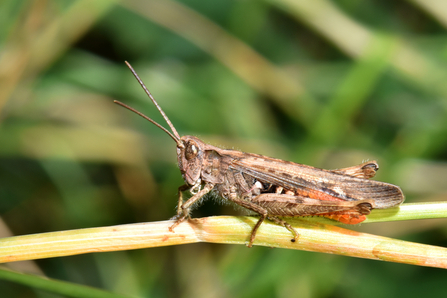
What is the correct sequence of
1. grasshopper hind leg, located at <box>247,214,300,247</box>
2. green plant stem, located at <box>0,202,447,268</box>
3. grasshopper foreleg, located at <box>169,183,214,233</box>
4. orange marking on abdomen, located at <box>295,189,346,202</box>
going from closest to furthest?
green plant stem, located at <box>0,202,447,268</box> → grasshopper hind leg, located at <box>247,214,300,247</box> → grasshopper foreleg, located at <box>169,183,214,233</box> → orange marking on abdomen, located at <box>295,189,346,202</box>

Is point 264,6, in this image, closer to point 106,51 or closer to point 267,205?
point 106,51

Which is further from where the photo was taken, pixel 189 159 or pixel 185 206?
pixel 189 159

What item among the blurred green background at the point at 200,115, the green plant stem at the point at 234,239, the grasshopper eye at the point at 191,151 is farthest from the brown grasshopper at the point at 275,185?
the blurred green background at the point at 200,115

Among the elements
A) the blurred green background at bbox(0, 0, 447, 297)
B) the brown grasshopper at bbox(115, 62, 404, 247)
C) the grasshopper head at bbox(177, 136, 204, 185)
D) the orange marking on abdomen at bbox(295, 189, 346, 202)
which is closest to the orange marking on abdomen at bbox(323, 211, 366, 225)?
the brown grasshopper at bbox(115, 62, 404, 247)

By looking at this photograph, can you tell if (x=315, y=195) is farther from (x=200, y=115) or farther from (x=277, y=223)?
(x=200, y=115)

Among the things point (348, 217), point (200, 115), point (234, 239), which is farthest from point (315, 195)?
point (200, 115)

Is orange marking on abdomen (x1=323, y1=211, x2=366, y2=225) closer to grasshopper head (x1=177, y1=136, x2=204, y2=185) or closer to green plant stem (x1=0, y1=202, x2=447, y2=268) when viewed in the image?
green plant stem (x1=0, y1=202, x2=447, y2=268)
